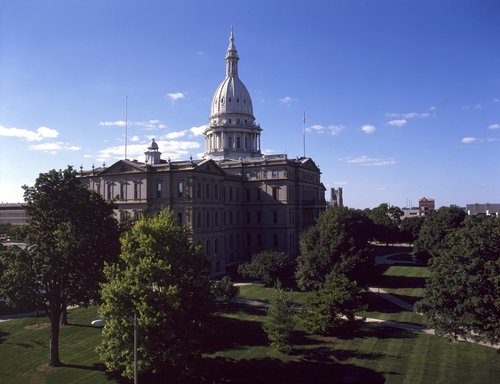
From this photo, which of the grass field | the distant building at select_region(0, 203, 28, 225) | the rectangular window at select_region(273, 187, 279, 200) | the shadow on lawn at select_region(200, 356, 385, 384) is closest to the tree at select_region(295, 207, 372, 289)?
the grass field

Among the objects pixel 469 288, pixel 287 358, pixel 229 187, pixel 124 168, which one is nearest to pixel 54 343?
pixel 287 358

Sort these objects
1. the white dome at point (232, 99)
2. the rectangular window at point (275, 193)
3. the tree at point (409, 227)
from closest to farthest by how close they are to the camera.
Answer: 1. the rectangular window at point (275, 193)
2. the white dome at point (232, 99)
3. the tree at point (409, 227)

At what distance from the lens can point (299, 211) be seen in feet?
273

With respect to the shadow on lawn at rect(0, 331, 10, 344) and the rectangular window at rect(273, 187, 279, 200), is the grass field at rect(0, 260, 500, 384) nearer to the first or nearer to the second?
the shadow on lawn at rect(0, 331, 10, 344)

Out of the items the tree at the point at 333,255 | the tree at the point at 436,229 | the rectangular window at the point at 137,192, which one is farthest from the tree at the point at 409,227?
the rectangular window at the point at 137,192

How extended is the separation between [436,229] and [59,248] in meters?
56.8

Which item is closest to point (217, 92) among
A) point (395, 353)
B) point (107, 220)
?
point (107, 220)

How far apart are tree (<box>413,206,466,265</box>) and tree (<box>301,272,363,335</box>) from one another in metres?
31.1

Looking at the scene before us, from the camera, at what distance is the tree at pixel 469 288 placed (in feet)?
88.7

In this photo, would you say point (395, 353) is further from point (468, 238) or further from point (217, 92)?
point (217, 92)

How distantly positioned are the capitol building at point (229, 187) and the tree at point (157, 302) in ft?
63.0

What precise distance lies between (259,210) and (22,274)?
5445 cm

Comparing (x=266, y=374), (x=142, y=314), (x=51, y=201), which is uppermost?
(x=51, y=201)

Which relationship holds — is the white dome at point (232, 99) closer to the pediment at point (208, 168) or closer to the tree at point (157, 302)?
the pediment at point (208, 168)
